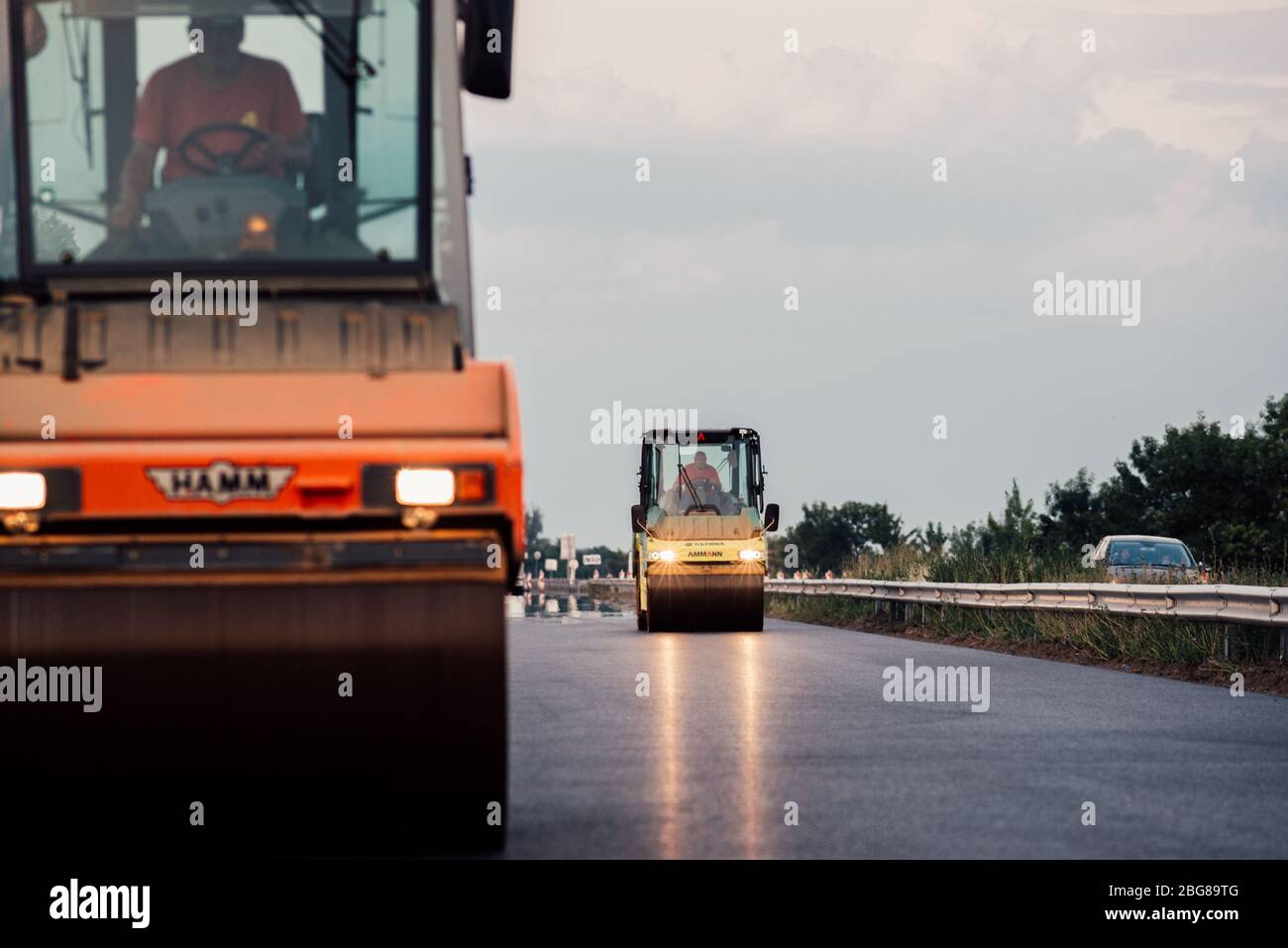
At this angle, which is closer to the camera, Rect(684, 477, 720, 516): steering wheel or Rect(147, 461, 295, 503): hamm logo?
Rect(147, 461, 295, 503): hamm logo

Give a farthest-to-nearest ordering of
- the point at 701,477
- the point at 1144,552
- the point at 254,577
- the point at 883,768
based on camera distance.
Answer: the point at 1144,552
the point at 701,477
the point at 883,768
the point at 254,577

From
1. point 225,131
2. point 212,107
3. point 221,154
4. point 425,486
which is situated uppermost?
point 212,107

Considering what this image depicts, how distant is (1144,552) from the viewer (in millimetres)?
36812

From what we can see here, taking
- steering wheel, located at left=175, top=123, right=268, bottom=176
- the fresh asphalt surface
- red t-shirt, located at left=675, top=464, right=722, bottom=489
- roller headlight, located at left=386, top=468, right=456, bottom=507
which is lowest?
the fresh asphalt surface

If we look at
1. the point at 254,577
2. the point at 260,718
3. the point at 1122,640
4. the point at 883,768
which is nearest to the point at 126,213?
the point at 254,577

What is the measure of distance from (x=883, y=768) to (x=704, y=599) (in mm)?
19818

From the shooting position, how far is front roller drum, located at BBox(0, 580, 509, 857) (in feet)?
23.2
